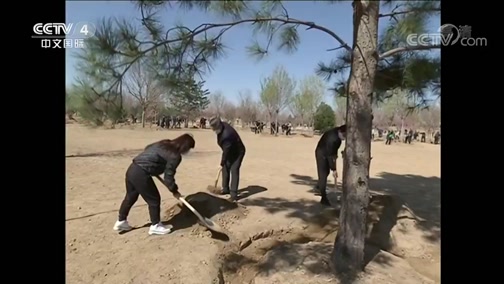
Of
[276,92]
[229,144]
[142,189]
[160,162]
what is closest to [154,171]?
[160,162]

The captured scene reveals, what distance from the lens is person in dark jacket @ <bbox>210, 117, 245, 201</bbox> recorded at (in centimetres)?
524

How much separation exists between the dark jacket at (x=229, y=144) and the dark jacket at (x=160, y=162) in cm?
148

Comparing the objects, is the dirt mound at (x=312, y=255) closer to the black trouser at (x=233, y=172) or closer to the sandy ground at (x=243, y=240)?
the sandy ground at (x=243, y=240)

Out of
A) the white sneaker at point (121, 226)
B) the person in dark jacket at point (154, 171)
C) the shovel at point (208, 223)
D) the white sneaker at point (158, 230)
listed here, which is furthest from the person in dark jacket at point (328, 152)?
the white sneaker at point (121, 226)

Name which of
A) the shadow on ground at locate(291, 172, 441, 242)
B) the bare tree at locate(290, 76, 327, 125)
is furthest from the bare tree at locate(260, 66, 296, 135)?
the shadow on ground at locate(291, 172, 441, 242)

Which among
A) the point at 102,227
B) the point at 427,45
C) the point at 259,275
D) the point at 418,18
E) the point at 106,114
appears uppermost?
the point at 418,18

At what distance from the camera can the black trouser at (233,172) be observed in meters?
5.27

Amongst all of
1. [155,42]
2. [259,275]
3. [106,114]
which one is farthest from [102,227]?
[155,42]

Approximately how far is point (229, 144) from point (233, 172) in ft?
1.43

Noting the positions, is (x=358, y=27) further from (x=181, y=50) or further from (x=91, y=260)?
(x=91, y=260)

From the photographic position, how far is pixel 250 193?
6121mm

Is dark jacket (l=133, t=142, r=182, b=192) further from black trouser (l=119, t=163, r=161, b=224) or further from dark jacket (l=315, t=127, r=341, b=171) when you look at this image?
dark jacket (l=315, t=127, r=341, b=171)

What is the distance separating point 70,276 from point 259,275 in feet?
5.55

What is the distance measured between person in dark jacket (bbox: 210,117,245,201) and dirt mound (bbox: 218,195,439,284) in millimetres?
1173
